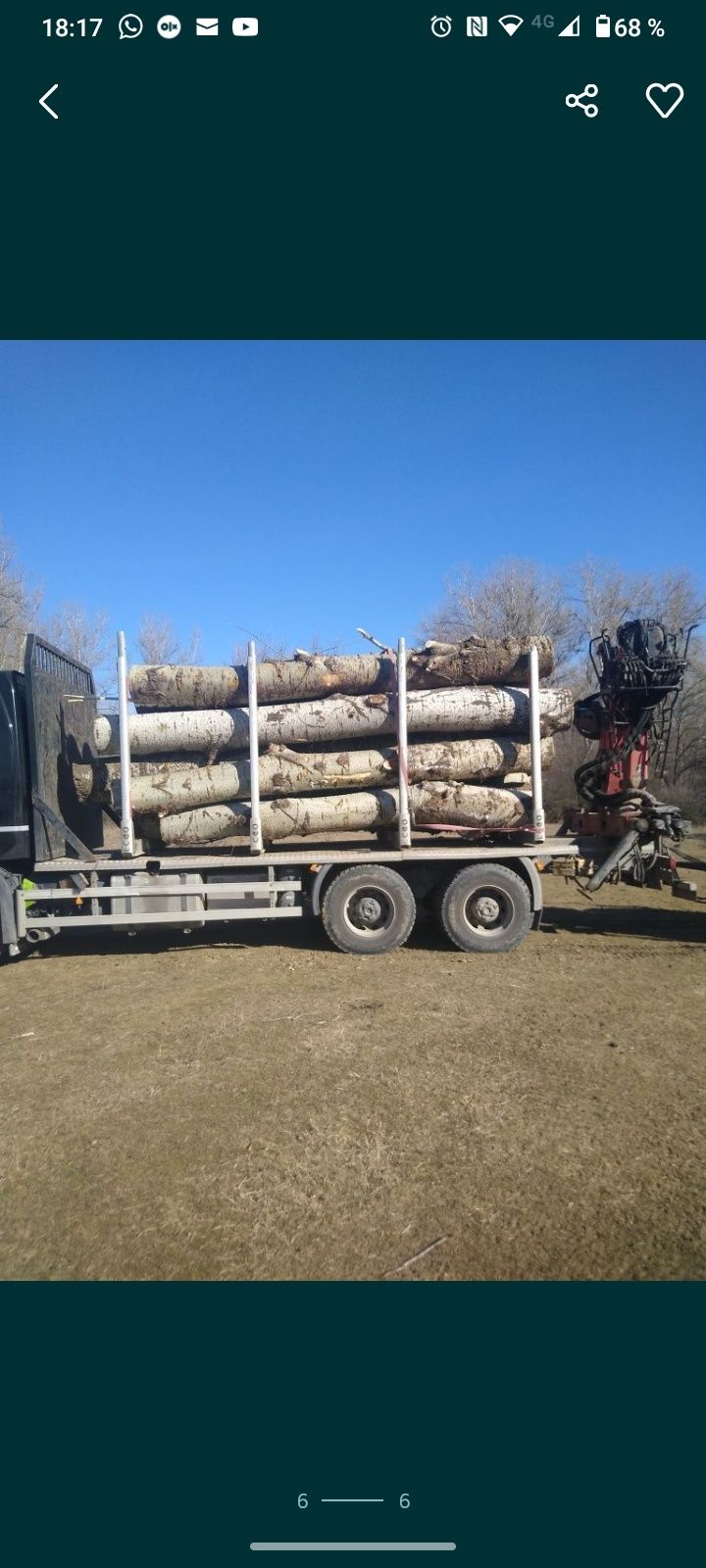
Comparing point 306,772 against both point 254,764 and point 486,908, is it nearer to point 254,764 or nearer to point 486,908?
point 254,764

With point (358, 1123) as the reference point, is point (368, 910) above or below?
above

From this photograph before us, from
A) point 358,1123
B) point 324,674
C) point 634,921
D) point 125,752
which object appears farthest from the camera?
point 634,921

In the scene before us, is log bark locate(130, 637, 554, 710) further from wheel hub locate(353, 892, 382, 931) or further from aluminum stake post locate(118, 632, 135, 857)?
wheel hub locate(353, 892, 382, 931)

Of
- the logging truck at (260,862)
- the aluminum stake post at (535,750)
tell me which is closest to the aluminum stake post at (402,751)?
the logging truck at (260,862)

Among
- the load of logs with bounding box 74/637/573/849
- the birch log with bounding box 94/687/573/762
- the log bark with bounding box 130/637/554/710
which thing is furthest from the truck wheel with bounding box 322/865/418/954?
the log bark with bounding box 130/637/554/710

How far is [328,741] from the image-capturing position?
8125mm

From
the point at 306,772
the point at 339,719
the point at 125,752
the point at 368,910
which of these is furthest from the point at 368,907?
the point at 125,752

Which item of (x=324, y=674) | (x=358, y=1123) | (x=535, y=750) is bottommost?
(x=358, y=1123)

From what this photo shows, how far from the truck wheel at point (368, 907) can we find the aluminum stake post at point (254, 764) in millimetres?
921

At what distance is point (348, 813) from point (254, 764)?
1088 mm

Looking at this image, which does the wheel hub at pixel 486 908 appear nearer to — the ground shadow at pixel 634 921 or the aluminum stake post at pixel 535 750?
the aluminum stake post at pixel 535 750

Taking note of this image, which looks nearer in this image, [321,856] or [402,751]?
[402,751]

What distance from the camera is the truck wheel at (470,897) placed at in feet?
26.1
